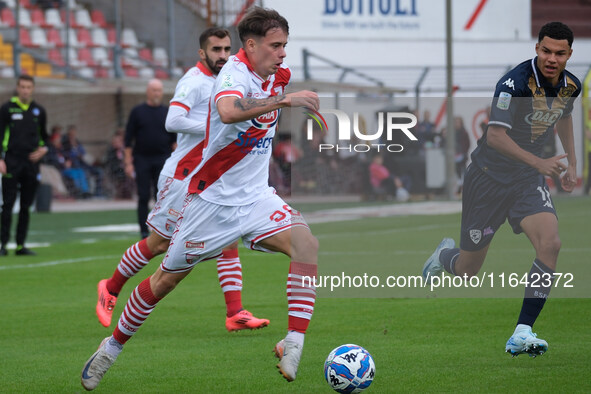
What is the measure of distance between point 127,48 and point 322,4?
9200mm

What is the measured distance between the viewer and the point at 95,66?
2620 cm

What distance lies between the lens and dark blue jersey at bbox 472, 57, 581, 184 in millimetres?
6512

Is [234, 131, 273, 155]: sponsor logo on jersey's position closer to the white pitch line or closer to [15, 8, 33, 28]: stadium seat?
the white pitch line

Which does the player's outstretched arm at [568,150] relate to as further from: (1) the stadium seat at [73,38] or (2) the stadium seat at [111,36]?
(2) the stadium seat at [111,36]

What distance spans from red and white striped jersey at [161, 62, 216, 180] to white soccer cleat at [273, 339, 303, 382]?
9.67 feet

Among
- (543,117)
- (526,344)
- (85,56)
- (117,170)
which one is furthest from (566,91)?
(85,56)

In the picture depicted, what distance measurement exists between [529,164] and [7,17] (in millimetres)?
22483

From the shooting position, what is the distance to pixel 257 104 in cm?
543

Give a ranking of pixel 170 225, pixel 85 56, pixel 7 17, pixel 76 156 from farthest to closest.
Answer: pixel 85 56
pixel 7 17
pixel 76 156
pixel 170 225

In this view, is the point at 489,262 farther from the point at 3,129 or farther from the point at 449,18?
the point at 449,18

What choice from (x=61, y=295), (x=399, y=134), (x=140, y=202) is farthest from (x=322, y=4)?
(x=399, y=134)

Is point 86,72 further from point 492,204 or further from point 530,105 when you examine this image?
point 530,105

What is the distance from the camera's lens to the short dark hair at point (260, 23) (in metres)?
5.75

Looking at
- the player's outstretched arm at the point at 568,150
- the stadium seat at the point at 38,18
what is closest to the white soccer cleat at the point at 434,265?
the player's outstretched arm at the point at 568,150
